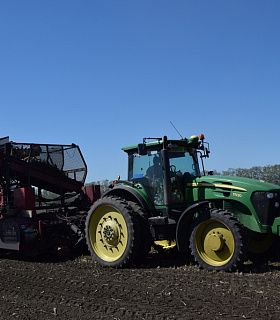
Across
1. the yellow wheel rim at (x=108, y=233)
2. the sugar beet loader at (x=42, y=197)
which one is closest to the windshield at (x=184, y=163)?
the yellow wheel rim at (x=108, y=233)

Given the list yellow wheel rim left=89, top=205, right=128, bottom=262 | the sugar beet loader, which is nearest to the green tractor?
yellow wheel rim left=89, top=205, right=128, bottom=262

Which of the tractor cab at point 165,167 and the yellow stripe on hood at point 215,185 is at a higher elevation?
the tractor cab at point 165,167

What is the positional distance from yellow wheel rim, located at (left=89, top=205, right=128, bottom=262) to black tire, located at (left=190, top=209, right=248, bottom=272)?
147 centimetres

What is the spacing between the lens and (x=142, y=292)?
5738 mm

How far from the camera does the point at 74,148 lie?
1159cm

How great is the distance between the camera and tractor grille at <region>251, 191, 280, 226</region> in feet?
22.2

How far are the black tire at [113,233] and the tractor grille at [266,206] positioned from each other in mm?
2213

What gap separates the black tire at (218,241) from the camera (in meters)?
6.46

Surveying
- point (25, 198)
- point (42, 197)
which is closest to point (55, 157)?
point (42, 197)

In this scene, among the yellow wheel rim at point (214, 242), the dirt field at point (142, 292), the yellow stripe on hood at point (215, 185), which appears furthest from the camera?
the yellow stripe on hood at point (215, 185)

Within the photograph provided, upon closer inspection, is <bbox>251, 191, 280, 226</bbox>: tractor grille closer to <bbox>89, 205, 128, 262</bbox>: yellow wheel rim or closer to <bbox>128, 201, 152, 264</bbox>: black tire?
<bbox>128, 201, 152, 264</bbox>: black tire

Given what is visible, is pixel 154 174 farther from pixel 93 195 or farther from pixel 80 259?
pixel 93 195

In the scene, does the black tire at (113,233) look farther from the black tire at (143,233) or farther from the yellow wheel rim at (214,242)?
the yellow wheel rim at (214,242)

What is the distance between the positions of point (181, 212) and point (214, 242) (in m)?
0.98
